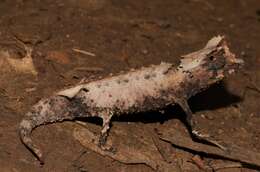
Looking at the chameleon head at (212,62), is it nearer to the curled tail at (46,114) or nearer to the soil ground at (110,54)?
the soil ground at (110,54)

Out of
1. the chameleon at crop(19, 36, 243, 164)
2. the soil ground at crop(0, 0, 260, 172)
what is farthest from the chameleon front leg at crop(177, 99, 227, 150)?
the soil ground at crop(0, 0, 260, 172)

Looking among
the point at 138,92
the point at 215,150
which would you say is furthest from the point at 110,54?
the point at 215,150

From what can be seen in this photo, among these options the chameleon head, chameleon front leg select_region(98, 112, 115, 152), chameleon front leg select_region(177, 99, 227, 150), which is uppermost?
the chameleon head

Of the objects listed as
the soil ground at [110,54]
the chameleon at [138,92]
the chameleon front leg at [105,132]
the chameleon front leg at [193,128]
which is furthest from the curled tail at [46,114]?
the chameleon front leg at [193,128]

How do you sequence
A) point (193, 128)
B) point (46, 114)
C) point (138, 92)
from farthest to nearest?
point (193, 128)
point (138, 92)
point (46, 114)

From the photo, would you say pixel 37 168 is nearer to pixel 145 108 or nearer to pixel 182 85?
pixel 145 108

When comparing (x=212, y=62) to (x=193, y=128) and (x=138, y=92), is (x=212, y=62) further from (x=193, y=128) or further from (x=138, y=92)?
(x=138, y=92)

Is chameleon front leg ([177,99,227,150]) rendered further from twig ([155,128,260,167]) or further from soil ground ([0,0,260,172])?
soil ground ([0,0,260,172])
